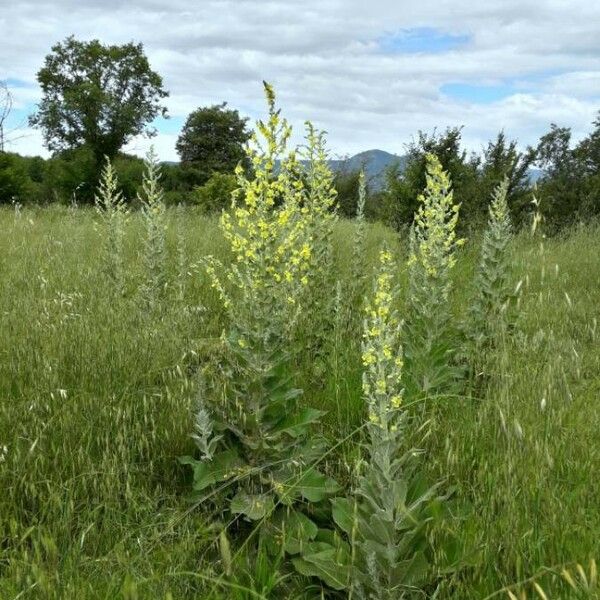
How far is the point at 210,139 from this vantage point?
6172cm

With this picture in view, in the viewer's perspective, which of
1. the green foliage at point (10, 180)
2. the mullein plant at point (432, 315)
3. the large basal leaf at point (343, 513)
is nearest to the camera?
the large basal leaf at point (343, 513)

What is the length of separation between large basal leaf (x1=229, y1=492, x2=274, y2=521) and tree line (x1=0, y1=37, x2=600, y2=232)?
8.67 m

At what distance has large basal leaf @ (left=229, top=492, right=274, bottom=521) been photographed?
268 cm

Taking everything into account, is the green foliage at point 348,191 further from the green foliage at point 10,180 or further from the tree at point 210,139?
the tree at point 210,139

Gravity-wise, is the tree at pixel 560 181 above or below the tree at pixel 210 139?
below

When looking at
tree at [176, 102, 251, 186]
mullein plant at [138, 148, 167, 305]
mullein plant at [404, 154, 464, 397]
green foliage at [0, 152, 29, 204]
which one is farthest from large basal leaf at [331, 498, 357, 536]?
tree at [176, 102, 251, 186]

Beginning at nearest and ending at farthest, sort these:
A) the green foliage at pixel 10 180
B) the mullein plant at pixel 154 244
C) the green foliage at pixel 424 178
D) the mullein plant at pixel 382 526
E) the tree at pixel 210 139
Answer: the mullein plant at pixel 382 526 → the mullein plant at pixel 154 244 → the green foliage at pixel 424 178 → the green foliage at pixel 10 180 → the tree at pixel 210 139

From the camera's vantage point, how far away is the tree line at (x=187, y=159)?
1162 centimetres

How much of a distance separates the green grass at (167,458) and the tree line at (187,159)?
282 inches

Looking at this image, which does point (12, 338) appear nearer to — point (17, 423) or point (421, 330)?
point (17, 423)

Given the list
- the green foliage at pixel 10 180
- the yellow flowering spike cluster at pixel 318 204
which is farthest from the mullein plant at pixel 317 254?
the green foliage at pixel 10 180

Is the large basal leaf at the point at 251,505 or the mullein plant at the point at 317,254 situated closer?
the large basal leaf at the point at 251,505

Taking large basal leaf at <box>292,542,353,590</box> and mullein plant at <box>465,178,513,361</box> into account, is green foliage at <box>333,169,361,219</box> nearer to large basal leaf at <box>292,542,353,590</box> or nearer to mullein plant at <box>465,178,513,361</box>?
mullein plant at <box>465,178,513,361</box>

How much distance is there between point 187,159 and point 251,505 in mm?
61253
